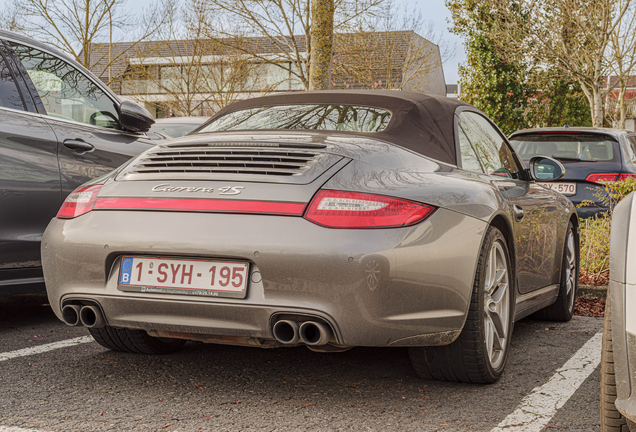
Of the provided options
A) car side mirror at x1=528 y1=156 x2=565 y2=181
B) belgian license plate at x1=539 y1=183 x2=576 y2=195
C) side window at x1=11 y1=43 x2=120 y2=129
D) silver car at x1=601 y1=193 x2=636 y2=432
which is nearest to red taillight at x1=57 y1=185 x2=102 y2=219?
side window at x1=11 y1=43 x2=120 y2=129

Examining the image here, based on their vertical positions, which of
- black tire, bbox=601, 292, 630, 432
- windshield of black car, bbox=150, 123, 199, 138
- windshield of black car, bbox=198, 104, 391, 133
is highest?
windshield of black car, bbox=150, 123, 199, 138

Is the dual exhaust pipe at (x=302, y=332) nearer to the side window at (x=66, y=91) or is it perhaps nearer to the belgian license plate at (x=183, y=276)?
the belgian license plate at (x=183, y=276)

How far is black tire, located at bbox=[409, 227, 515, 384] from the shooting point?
3.19 m

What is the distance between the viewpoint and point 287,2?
18.6m

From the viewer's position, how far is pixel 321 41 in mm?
9781

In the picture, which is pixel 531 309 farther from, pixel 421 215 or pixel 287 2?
pixel 287 2

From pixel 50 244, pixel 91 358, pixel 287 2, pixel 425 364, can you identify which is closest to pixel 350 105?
pixel 425 364

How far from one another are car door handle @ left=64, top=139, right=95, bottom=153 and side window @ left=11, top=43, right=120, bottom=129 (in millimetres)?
233

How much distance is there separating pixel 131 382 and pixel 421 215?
5.19ft

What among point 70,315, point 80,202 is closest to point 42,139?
point 80,202

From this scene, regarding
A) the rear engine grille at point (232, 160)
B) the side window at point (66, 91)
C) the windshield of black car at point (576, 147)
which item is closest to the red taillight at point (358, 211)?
the rear engine grille at point (232, 160)

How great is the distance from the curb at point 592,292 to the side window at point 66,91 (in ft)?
13.4

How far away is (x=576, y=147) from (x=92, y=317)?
6.75 metres

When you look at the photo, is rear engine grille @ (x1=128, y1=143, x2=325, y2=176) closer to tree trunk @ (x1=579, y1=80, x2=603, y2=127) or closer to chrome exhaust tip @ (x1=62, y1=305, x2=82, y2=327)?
chrome exhaust tip @ (x1=62, y1=305, x2=82, y2=327)
